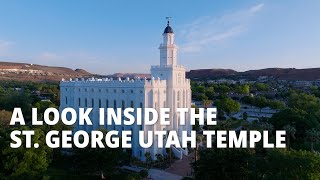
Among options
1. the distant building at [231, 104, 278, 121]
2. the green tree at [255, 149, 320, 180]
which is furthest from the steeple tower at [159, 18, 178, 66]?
the distant building at [231, 104, 278, 121]

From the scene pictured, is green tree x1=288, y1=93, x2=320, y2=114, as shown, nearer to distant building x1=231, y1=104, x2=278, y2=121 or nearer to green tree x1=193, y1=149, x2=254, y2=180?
distant building x1=231, y1=104, x2=278, y2=121

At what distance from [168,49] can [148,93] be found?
8.26m

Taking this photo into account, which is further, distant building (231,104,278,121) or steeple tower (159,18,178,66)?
distant building (231,104,278,121)

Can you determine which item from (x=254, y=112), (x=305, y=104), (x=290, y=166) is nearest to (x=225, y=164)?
(x=290, y=166)

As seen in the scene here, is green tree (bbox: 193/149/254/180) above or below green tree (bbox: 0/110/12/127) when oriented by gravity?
below

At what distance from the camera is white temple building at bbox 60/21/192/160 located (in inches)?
1766

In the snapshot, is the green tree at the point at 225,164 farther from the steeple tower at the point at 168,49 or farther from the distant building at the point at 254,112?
the distant building at the point at 254,112

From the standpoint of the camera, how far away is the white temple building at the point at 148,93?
4484 centimetres

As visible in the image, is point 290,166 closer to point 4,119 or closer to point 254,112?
point 4,119

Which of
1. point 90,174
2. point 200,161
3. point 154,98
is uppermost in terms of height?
point 154,98

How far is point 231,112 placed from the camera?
79062mm

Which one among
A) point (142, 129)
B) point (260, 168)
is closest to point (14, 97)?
point (142, 129)

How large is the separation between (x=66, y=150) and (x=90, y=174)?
36.3ft

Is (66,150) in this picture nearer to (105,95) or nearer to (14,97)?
(105,95)
